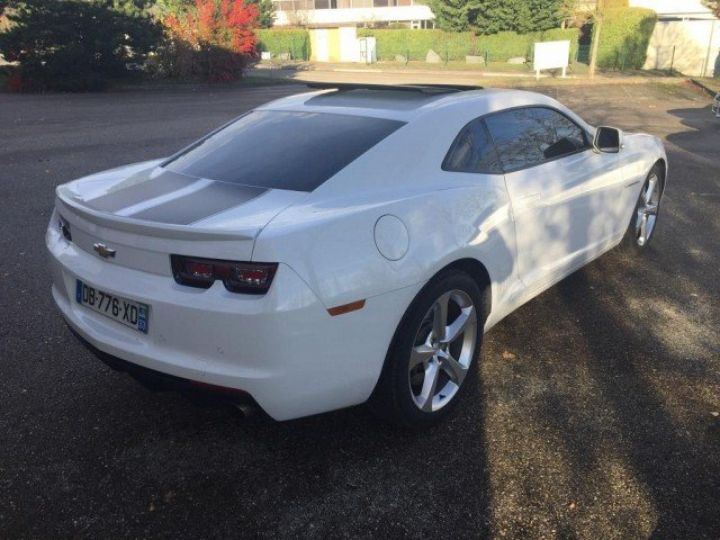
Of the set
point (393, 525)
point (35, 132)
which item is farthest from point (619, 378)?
point (35, 132)

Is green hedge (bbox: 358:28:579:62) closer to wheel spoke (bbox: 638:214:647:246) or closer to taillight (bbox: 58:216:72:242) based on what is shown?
wheel spoke (bbox: 638:214:647:246)

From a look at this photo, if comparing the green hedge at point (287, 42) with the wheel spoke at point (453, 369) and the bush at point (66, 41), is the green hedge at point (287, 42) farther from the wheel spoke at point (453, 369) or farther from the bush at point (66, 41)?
the wheel spoke at point (453, 369)

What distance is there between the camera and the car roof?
11.4ft

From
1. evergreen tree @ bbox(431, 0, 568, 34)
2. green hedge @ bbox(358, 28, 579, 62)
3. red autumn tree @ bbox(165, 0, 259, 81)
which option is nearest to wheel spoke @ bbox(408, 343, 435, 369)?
red autumn tree @ bbox(165, 0, 259, 81)

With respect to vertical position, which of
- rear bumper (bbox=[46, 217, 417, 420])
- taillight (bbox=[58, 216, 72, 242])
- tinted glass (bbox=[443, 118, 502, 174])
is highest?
tinted glass (bbox=[443, 118, 502, 174])

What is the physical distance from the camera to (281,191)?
9.37 feet

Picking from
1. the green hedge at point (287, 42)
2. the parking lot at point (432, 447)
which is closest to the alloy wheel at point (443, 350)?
the parking lot at point (432, 447)

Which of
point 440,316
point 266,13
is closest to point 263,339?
point 440,316

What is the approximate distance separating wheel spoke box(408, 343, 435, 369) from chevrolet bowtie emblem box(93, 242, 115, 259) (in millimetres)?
1362

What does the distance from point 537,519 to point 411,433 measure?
732mm

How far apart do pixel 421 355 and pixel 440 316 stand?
21 cm

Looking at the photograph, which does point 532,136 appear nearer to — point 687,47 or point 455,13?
point 687,47

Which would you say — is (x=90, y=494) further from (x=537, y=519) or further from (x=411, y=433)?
(x=537, y=519)

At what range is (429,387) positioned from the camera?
306cm
